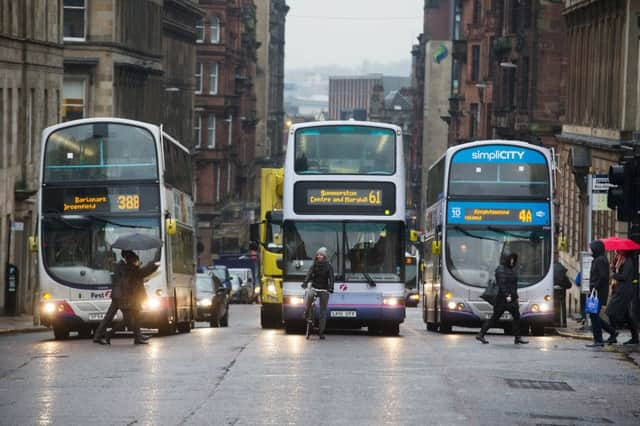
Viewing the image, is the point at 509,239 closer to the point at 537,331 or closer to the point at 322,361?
the point at 537,331

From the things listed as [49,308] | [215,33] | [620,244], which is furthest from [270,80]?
[620,244]

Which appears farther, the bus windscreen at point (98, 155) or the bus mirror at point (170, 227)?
the bus mirror at point (170, 227)

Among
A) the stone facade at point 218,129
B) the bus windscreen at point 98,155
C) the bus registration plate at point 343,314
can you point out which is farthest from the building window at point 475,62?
the bus windscreen at point 98,155

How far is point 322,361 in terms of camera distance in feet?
74.4

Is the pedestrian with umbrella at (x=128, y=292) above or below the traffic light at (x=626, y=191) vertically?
below

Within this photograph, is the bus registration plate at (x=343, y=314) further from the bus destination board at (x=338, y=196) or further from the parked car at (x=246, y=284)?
the parked car at (x=246, y=284)

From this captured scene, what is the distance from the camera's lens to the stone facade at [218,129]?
10369cm

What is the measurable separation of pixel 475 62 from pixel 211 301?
60495mm

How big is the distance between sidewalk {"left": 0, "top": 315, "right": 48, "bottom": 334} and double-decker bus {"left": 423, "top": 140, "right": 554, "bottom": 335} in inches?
368

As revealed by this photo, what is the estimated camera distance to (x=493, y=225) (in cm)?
3409

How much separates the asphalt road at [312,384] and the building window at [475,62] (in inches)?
2975

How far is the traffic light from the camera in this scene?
1923 cm

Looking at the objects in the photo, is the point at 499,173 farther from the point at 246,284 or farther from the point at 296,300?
the point at 246,284

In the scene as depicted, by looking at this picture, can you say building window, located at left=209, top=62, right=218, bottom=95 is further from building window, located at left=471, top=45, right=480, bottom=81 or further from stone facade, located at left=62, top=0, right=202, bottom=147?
stone facade, located at left=62, top=0, right=202, bottom=147
